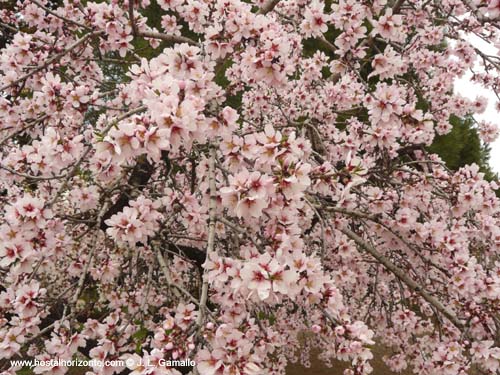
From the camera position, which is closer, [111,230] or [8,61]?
[111,230]

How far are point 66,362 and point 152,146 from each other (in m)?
1.18

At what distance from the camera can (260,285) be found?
53.7 inches

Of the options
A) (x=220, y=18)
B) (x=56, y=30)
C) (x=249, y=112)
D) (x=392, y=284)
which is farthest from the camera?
(x=249, y=112)

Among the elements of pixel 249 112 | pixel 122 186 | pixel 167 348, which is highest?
pixel 167 348

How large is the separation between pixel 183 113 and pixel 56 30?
8.94 ft

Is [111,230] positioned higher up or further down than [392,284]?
higher up

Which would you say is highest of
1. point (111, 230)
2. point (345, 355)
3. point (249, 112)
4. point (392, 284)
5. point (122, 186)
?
point (111, 230)

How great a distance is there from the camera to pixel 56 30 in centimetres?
346

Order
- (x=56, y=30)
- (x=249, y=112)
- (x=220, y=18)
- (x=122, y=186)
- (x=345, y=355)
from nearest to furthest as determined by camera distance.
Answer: (x=345, y=355) < (x=220, y=18) < (x=122, y=186) < (x=56, y=30) < (x=249, y=112)

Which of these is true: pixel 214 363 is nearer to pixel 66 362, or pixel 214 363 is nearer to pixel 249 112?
pixel 66 362

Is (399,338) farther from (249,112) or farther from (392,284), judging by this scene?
(249,112)

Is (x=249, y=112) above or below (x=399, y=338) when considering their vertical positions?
above

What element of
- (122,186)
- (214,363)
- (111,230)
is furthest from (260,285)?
(122,186)

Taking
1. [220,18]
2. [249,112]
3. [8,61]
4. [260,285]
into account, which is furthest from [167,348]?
[249,112]
